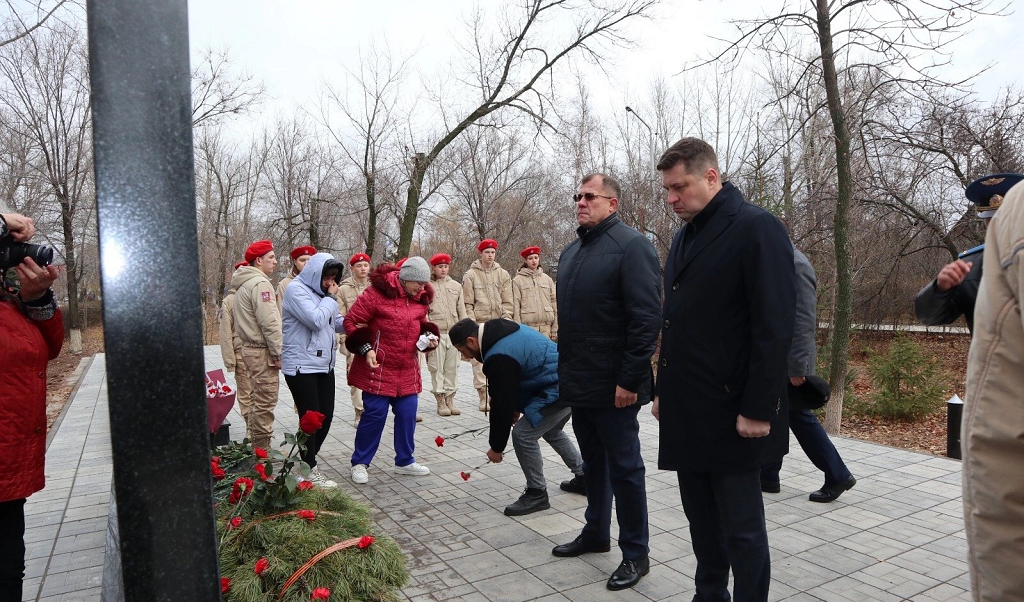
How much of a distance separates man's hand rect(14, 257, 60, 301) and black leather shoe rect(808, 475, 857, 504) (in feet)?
15.8

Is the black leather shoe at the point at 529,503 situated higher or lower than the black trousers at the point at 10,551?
lower

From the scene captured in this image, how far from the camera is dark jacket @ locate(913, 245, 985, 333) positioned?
3.38 metres

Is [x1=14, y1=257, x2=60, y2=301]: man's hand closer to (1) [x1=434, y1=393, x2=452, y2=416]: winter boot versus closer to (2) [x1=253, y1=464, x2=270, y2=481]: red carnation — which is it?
(2) [x1=253, y1=464, x2=270, y2=481]: red carnation

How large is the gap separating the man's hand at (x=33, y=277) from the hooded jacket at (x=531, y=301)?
279 inches

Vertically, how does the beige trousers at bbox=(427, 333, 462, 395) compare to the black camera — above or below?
below

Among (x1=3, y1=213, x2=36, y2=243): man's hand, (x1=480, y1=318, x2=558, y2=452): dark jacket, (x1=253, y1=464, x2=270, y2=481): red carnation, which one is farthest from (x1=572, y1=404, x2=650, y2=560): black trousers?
(x1=3, y1=213, x2=36, y2=243): man's hand

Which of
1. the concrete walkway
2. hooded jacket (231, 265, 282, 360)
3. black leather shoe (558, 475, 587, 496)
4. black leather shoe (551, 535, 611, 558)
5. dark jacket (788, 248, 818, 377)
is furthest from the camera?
hooded jacket (231, 265, 282, 360)

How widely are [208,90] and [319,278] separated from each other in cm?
1762

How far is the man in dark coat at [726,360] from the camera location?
2.72 metres

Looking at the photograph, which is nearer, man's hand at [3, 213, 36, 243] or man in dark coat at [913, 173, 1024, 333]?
man's hand at [3, 213, 36, 243]

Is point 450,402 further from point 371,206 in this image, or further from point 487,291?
point 371,206

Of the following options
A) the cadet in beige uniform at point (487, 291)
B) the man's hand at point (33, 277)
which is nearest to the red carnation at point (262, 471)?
the man's hand at point (33, 277)

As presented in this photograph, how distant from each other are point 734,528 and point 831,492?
258 cm

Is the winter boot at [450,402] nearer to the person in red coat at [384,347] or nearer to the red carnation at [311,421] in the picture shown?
the person in red coat at [384,347]
